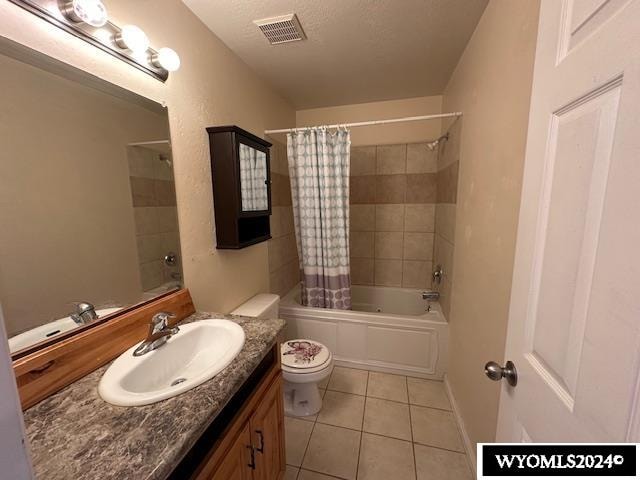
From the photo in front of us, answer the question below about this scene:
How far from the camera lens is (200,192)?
55.9 inches

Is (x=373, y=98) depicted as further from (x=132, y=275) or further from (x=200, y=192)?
(x=132, y=275)

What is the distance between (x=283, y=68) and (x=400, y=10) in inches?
34.5

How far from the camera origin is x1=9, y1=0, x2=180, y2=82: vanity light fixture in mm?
789

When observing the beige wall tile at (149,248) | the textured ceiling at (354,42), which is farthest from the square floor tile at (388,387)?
the textured ceiling at (354,42)

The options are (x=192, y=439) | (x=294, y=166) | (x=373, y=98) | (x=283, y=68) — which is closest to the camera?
(x=192, y=439)

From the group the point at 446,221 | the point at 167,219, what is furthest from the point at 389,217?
the point at 167,219

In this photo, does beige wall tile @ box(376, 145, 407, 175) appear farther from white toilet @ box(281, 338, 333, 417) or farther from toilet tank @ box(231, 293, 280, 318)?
white toilet @ box(281, 338, 333, 417)

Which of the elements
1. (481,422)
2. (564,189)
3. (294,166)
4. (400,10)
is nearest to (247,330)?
(564,189)

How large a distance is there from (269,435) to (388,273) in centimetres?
204

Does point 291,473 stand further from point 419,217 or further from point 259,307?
point 419,217

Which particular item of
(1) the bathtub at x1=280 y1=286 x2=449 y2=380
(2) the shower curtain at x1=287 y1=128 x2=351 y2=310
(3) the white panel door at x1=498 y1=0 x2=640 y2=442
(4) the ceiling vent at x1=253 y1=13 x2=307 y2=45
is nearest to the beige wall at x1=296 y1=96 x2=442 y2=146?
(2) the shower curtain at x1=287 y1=128 x2=351 y2=310

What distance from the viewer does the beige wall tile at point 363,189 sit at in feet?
8.98

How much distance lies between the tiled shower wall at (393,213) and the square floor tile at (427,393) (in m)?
0.97

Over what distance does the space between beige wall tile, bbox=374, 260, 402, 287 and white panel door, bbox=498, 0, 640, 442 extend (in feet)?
6.85
